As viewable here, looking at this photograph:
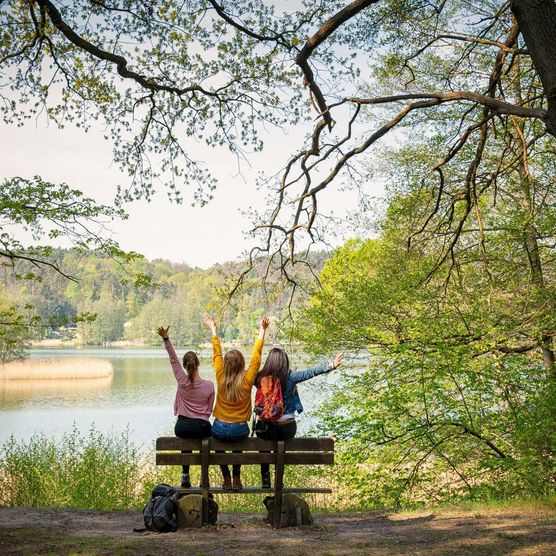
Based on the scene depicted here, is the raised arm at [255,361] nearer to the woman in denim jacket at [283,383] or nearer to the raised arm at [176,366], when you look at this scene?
the woman in denim jacket at [283,383]

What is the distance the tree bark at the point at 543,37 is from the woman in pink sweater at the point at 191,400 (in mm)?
3341

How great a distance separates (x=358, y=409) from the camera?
9727mm

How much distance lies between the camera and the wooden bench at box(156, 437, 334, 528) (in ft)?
18.2

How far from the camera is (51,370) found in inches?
1666

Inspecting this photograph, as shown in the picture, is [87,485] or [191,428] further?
[87,485]

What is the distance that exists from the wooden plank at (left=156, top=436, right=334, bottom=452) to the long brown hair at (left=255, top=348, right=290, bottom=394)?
0.49m

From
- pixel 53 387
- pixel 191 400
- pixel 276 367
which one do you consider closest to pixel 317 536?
pixel 276 367

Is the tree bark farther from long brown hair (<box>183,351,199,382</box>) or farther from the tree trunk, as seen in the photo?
the tree trunk

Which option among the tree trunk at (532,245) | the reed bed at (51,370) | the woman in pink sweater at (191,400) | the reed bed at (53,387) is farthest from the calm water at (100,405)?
the tree trunk at (532,245)

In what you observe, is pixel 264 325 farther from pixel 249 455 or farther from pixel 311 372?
pixel 249 455

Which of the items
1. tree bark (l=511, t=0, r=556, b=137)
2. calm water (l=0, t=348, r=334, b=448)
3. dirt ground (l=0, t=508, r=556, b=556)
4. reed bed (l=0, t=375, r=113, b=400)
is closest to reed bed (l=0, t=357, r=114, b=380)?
reed bed (l=0, t=375, r=113, b=400)

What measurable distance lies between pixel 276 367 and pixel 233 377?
0.37m

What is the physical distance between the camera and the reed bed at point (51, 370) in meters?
39.6

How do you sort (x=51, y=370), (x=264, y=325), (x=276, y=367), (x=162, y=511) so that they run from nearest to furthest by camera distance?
(x=162, y=511) → (x=276, y=367) → (x=264, y=325) → (x=51, y=370)
